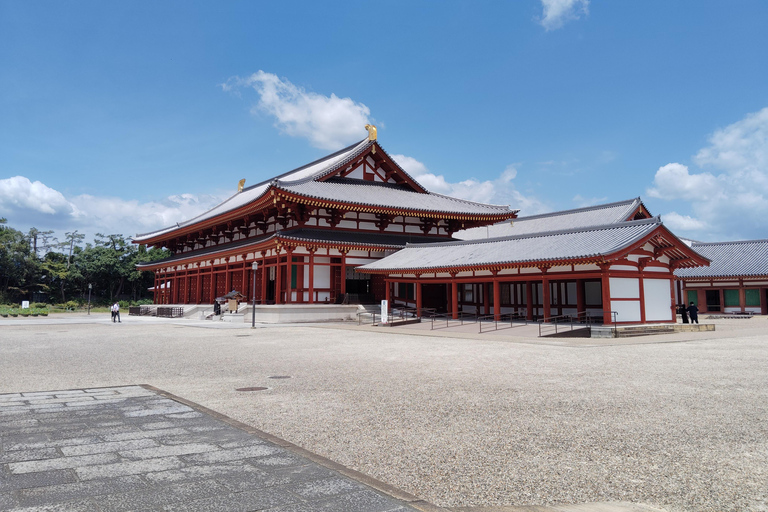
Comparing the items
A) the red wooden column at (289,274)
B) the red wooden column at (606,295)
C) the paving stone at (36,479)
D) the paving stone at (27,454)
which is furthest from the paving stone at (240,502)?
the red wooden column at (289,274)

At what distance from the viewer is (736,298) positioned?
39.3 metres

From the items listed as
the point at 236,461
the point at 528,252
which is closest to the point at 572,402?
the point at 236,461

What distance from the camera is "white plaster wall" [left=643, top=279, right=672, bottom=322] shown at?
77.3 feet

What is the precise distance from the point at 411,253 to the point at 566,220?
16.7m

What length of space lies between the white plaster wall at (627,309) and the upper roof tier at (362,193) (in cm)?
1708

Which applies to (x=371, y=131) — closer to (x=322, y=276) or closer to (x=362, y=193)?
(x=362, y=193)

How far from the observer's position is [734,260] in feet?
134

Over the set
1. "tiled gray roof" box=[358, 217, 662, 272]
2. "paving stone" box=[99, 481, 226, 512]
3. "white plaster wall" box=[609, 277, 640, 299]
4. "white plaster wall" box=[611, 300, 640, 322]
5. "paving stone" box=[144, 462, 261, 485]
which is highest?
"tiled gray roof" box=[358, 217, 662, 272]

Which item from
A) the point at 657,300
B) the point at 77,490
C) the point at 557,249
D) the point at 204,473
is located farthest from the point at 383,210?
the point at 77,490

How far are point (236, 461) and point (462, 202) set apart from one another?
40.5m

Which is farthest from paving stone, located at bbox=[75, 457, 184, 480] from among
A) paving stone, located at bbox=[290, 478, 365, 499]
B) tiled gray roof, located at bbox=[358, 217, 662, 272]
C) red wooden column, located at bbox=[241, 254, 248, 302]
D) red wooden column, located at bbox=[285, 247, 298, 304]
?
red wooden column, located at bbox=[241, 254, 248, 302]

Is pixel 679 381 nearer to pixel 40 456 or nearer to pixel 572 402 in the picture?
pixel 572 402

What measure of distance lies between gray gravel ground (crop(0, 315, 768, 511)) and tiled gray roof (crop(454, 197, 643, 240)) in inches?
858

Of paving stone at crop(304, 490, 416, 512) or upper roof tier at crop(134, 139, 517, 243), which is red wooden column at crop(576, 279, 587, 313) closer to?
upper roof tier at crop(134, 139, 517, 243)
